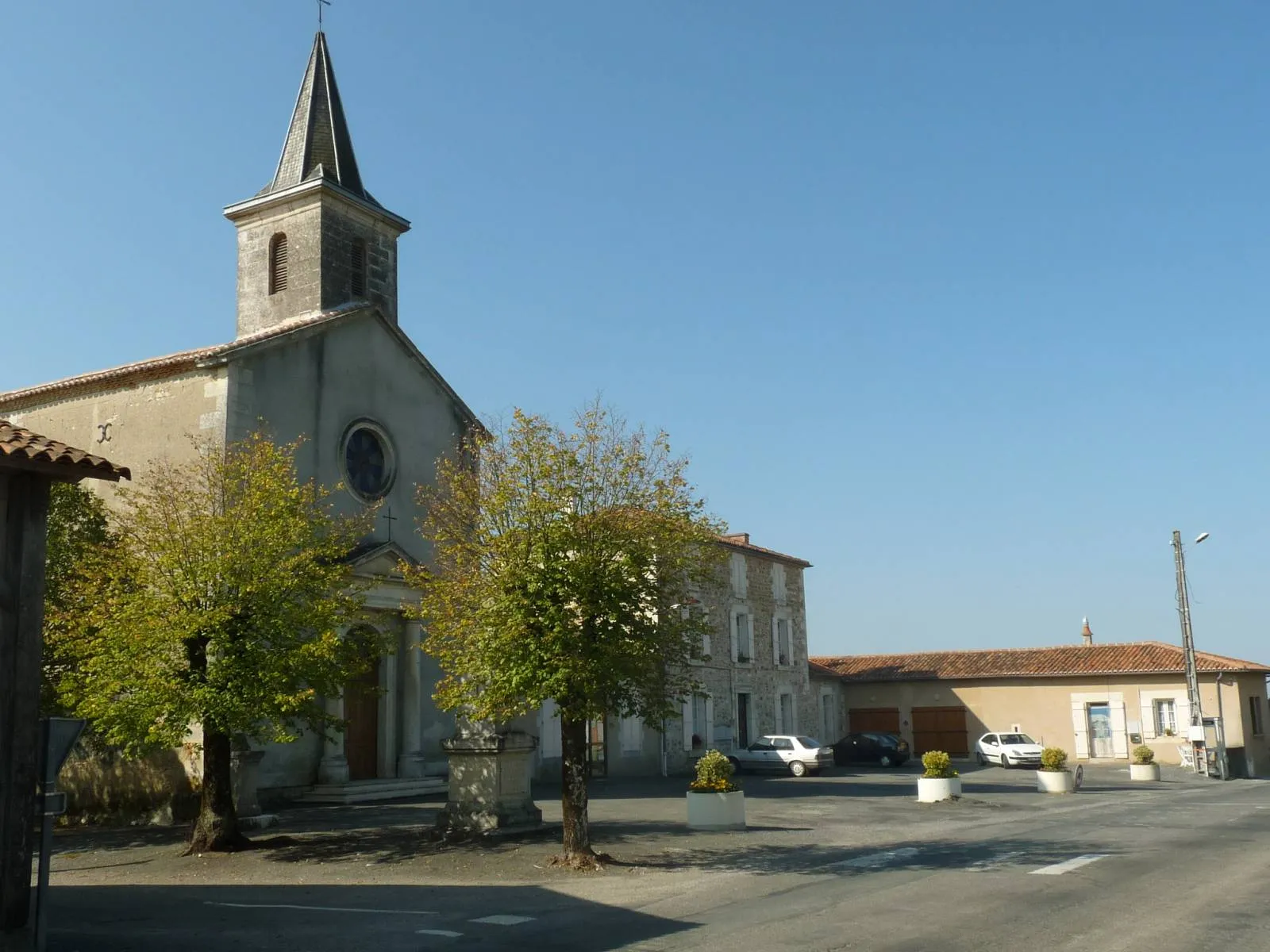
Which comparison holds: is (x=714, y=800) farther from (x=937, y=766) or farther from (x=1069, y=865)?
(x=937, y=766)

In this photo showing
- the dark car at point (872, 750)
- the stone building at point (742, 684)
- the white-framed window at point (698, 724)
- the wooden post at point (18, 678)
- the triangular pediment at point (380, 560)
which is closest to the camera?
the wooden post at point (18, 678)

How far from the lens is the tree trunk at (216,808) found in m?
15.3

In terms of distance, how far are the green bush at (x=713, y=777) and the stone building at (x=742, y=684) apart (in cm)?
1231

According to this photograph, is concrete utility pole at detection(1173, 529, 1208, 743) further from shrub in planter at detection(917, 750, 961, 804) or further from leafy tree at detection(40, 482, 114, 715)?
leafy tree at detection(40, 482, 114, 715)

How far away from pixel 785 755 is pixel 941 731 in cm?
1111

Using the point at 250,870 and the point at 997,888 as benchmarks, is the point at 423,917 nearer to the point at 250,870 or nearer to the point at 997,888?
the point at 250,870

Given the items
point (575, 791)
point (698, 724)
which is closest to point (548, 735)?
point (698, 724)

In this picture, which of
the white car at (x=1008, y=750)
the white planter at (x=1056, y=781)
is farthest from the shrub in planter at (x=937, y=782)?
the white car at (x=1008, y=750)

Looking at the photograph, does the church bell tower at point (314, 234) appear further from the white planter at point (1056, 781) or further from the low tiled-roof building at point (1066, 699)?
the low tiled-roof building at point (1066, 699)

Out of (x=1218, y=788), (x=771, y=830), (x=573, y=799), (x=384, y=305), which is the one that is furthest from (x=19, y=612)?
(x=1218, y=788)

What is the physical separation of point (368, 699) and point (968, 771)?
19.8m

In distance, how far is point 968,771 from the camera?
115ft

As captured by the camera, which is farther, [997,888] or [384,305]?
[384,305]

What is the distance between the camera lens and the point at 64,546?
1842 cm
